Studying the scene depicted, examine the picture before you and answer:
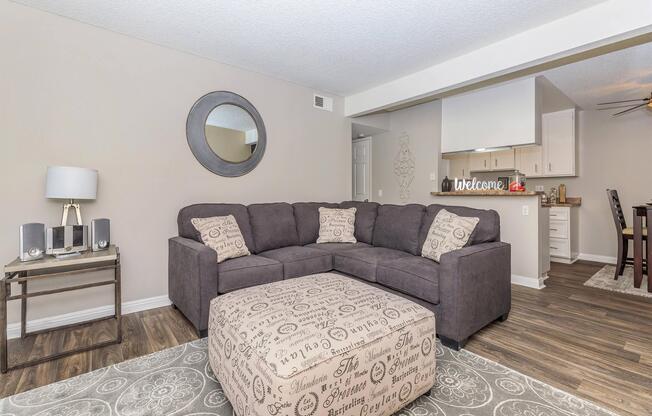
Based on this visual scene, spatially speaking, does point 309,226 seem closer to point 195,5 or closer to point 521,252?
point 195,5

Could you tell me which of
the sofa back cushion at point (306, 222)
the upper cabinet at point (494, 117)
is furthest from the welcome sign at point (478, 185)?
the sofa back cushion at point (306, 222)

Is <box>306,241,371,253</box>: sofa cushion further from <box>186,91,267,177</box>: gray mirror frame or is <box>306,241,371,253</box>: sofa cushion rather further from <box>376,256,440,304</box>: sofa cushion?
<box>186,91,267,177</box>: gray mirror frame

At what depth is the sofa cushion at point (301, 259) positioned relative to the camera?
2.79 metres

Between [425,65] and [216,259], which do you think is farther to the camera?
[425,65]

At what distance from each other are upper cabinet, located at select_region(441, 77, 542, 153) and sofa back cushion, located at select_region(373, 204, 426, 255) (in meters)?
1.74

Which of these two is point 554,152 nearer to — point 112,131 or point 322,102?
point 322,102

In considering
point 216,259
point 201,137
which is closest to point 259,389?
point 216,259

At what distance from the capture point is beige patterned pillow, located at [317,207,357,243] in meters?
3.53

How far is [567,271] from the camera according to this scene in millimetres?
4309

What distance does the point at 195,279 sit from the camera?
7.67 ft

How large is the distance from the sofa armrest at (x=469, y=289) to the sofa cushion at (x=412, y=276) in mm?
75

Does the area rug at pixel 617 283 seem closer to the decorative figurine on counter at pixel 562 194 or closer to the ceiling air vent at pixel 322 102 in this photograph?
the decorative figurine on counter at pixel 562 194

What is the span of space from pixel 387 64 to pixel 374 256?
83.0 inches

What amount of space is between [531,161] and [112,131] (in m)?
5.94
